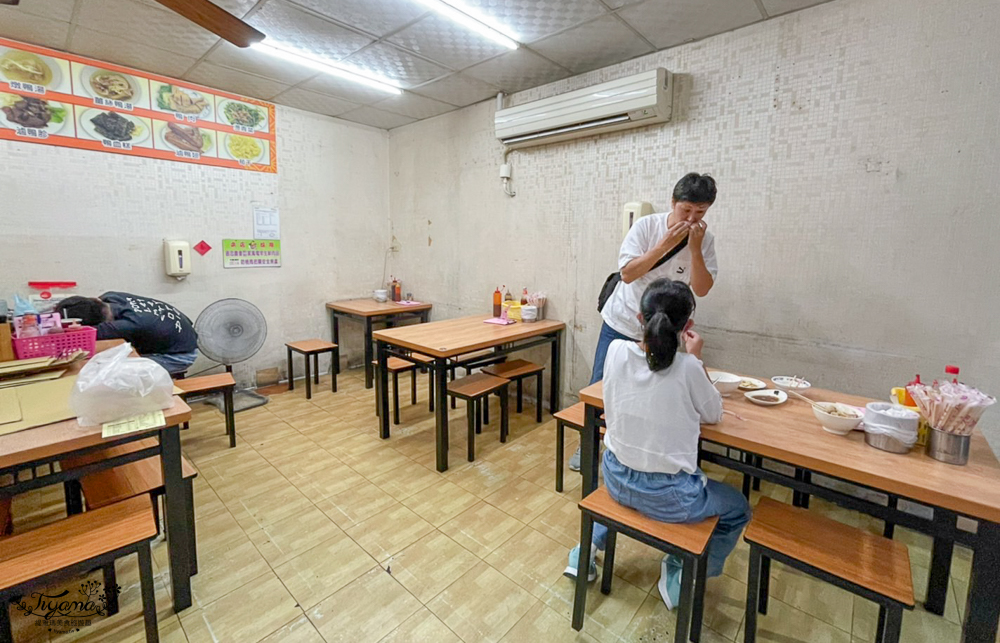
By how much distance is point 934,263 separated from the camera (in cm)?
209

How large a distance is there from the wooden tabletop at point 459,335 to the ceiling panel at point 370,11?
6.12ft

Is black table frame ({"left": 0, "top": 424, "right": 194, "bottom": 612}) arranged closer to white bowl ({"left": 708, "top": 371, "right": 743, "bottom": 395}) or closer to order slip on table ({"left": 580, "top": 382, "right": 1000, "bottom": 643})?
order slip on table ({"left": 580, "top": 382, "right": 1000, "bottom": 643})

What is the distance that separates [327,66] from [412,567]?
10.9ft

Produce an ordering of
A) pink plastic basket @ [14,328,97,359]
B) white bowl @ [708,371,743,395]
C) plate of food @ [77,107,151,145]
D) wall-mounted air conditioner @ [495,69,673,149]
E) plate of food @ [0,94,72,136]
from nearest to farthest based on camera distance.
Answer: white bowl @ [708,371,743,395]
pink plastic basket @ [14,328,97,359]
wall-mounted air conditioner @ [495,69,673,149]
plate of food @ [0,94,72,136]
plate of food @ [77,107,151,145]

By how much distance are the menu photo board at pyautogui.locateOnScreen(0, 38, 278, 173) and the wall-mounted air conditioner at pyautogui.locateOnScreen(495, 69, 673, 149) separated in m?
2.27

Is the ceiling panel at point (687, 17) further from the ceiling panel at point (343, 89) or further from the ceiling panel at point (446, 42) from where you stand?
the ceiling panel at point (343, 89)

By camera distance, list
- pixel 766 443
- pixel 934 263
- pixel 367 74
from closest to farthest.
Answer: pixel 766 443 < pixel 934 263 < pixel 367 74

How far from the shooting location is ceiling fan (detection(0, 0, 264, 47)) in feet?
5.77

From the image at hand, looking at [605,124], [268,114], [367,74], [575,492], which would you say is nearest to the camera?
[575,492]

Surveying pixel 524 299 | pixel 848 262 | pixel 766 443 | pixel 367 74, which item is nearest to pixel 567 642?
pixel 766 443

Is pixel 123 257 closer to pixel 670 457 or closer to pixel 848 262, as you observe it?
pixel 670 457

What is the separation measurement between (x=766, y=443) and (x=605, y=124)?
7.77 feet

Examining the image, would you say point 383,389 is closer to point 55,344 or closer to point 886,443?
point 55,344

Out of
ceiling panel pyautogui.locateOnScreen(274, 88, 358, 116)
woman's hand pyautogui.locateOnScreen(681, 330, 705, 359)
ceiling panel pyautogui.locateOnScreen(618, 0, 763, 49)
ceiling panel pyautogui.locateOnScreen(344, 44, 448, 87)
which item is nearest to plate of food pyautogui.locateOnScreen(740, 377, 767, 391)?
woman's hand pyautogui.locateOnScreen(681, 330, 705, 359)
